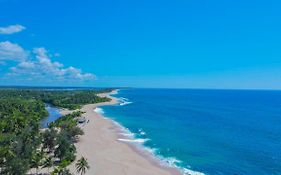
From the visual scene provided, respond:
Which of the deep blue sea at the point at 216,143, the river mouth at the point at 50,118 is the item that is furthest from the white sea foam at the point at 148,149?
the river mouth at the point at 50,118

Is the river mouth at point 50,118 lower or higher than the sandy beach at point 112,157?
higher

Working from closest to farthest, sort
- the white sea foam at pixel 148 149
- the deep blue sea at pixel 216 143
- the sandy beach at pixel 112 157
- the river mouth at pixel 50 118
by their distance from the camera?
1. the sandy beach at pixel 112 157
2. the white sea foam at pixel 148 149
3. the deep blue sea at pixel 216 143
4. the river mouth at pixel 50 118

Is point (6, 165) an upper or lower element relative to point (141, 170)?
upper

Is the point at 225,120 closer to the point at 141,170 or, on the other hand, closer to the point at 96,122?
the point at 96,122

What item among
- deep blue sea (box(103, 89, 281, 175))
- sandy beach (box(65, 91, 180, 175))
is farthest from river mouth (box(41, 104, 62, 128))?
deep blue sea (box(103, 89, 281, 175))

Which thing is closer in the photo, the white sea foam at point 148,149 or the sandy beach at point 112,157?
the sandy beach at point 112,157

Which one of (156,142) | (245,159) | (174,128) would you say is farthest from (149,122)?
(245,159)

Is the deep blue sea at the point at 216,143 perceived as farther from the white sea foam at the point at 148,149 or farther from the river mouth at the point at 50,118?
the river mouth at the point at 50,118

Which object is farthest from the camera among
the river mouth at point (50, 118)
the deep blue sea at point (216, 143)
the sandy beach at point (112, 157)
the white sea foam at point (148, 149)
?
the river mouth at point (50, 118)
